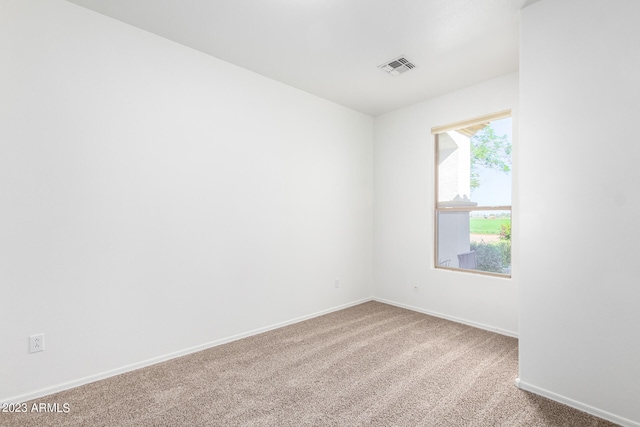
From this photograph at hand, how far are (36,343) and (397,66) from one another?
3819mm

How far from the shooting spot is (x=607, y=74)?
6.28 feet

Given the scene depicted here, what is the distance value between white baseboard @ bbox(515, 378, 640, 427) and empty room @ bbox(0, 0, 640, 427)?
1 centimetres

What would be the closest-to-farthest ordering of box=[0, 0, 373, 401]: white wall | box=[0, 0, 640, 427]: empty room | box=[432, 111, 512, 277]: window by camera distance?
box=[0, 0, 640, 427]: empty room
box=[0, 0, 373, 401]: white wall
box=[432, 111, 512, 277]: window

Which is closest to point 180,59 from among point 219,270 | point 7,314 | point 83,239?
point 83,239

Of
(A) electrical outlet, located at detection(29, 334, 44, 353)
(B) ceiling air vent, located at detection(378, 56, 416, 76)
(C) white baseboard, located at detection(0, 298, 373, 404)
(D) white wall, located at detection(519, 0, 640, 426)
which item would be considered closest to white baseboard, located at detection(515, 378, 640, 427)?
(D) white wall, located at detection(519, 0, 640, 426)

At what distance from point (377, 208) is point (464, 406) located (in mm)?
2995

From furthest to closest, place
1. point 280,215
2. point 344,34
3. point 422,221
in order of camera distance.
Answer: point 422,221, point 280,215, point 344,34

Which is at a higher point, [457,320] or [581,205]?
[581,205]

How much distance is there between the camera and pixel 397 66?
3.15 m

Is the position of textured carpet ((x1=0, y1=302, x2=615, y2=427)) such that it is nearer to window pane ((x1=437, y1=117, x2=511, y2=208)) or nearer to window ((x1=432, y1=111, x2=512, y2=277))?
window ((x1=432, y1=111, x2=512, y2=277))

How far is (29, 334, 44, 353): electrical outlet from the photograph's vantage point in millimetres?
2090

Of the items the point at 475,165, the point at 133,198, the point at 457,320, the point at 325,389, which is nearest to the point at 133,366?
the point at 133,198

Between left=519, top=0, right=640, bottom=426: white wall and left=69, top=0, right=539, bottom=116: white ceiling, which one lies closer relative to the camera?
left=519, top=0, right=640, bottom=426: white wall

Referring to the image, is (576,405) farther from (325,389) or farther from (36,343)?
(36,343)
